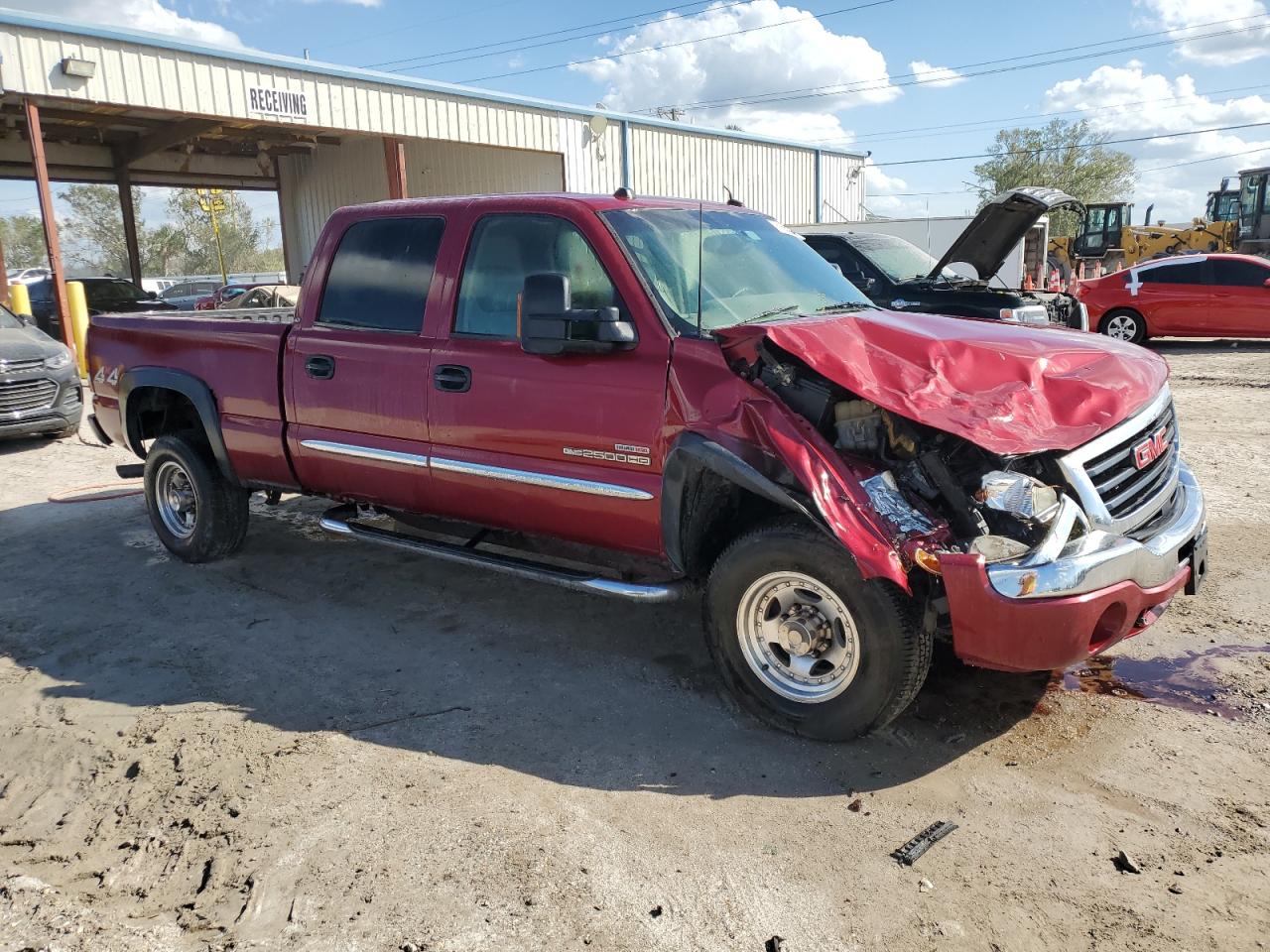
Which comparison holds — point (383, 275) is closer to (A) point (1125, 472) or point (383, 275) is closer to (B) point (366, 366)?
(B) point (366, 366)

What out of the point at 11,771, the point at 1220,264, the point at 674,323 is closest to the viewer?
the point at 11,771

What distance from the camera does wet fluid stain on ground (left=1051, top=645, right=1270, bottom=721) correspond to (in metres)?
3.81

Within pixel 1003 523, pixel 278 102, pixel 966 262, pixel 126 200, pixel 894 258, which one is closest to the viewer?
pixel 1003 523

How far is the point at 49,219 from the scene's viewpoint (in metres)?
14.6

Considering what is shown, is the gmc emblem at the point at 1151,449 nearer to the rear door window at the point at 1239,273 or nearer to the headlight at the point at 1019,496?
the headlight at the point at 1019,496

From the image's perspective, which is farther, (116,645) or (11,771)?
(116,645)

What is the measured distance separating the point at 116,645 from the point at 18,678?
1.44 ft

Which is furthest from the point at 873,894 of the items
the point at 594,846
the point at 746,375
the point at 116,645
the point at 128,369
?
the point at 128,369

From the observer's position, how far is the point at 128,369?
5.94 m

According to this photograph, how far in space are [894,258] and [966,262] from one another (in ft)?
2.83

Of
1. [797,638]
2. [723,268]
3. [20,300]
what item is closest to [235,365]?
[723,268]

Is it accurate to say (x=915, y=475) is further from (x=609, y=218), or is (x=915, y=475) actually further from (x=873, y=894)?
(x=609, y=218)

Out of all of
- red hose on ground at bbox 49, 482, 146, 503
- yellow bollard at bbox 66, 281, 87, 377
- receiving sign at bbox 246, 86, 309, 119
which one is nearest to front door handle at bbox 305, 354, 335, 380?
red hose on ground at bbox 49, 482, 146, 503

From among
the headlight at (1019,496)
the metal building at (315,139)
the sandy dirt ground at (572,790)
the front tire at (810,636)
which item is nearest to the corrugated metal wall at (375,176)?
the metal building at (315,139)
